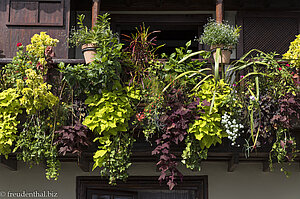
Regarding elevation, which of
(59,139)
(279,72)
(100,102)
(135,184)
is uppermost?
(279,72)

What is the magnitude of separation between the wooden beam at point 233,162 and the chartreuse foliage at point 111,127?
5.25 ft

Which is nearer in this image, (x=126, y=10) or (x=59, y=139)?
(x=59, y=139)

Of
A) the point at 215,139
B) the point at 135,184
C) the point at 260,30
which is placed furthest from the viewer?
the point at 260,30

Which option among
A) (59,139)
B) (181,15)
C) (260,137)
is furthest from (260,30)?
(59,139)

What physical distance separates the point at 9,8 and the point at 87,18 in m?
1.56

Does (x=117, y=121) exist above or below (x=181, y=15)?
below

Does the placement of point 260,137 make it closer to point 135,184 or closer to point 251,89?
point 251,89

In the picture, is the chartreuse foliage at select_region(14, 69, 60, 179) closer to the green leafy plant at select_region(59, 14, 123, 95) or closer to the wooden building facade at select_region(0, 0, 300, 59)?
the green leafy plant at select_region(59, 14, 123, 95)

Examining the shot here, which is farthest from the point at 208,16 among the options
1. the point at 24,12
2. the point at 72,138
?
the point at 72,138

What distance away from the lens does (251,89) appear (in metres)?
7.28

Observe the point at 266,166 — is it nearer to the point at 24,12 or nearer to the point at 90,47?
the point at 90,47

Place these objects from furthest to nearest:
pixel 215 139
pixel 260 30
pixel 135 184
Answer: pixel 260 30 < pixel 135 184 < pixel 215 139

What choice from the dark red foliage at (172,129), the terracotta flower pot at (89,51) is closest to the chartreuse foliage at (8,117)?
the terracotta flower pot at (89,51)

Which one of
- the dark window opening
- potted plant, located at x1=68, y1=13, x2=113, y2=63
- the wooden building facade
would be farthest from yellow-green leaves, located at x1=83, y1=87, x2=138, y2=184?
the dark window opening
